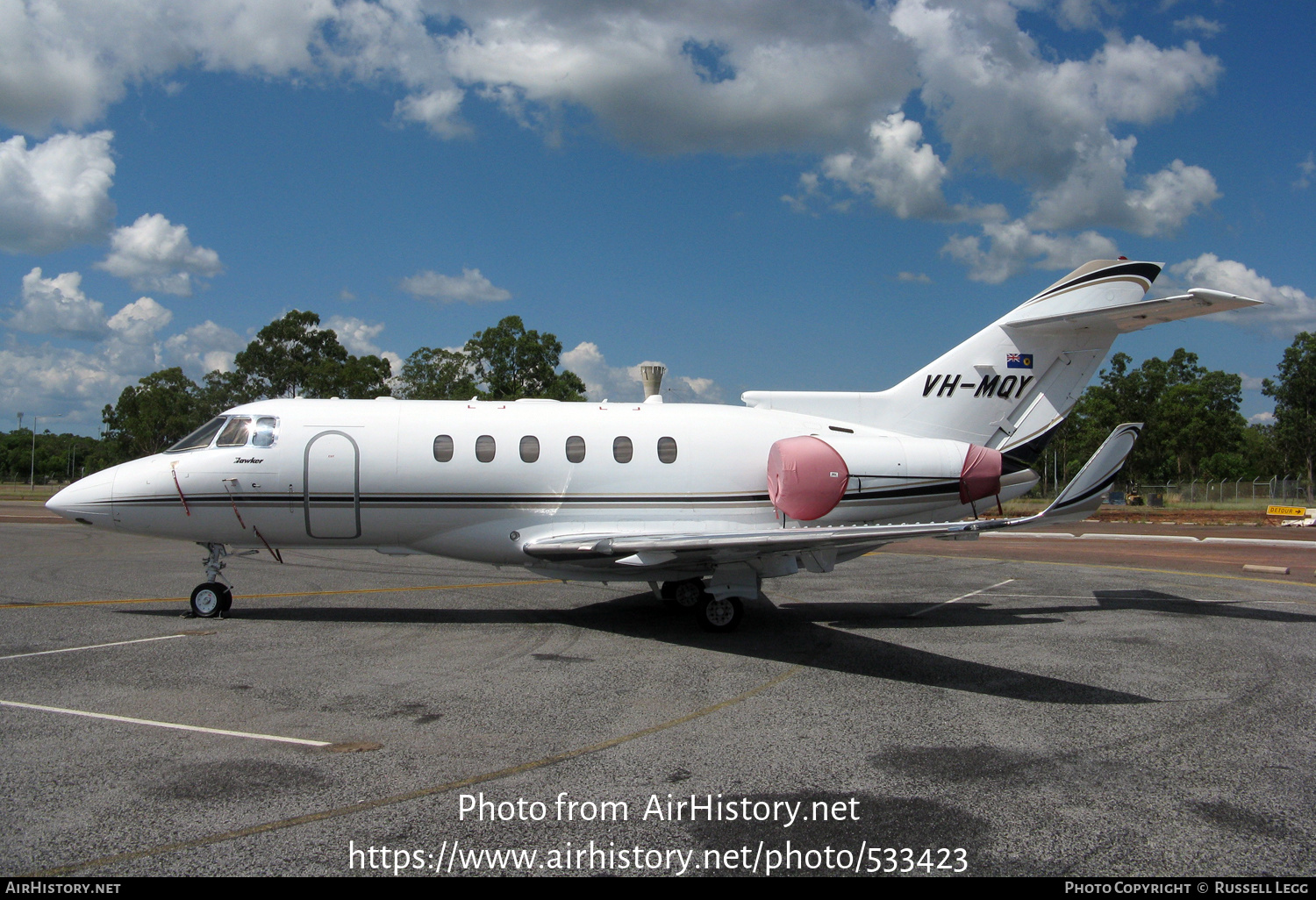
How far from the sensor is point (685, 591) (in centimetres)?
1275

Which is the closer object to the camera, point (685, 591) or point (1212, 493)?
point (685, 591)

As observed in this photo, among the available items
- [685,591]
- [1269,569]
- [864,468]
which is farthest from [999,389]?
[1269,569]

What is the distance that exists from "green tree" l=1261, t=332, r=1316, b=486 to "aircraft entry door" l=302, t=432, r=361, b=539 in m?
83.7

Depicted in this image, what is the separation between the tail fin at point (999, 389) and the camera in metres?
13.3

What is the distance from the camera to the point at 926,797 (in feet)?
17.7

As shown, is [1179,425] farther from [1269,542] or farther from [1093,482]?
[1093,482]

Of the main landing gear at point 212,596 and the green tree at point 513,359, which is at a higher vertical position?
the green tree at point 513,359

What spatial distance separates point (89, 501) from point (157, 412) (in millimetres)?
62060

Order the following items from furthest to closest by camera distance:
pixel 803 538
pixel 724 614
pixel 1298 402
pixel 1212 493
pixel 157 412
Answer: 1. pixel 1298 402
2. pixel 157 412
3. pixel 1212 493
4. pixel 724 614
5. pixel 803 538

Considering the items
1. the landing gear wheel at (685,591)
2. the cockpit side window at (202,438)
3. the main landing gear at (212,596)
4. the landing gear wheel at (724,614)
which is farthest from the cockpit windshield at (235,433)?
the landing gear wheel at (724,614)

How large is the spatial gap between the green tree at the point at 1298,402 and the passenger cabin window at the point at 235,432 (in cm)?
8483

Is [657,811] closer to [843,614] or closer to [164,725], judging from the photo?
[164,725]

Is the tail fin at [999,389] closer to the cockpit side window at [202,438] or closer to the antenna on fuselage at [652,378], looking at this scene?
the antenna on fuselage at [652,378]

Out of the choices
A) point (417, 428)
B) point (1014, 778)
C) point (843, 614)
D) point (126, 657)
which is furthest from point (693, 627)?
point (126, 657)
